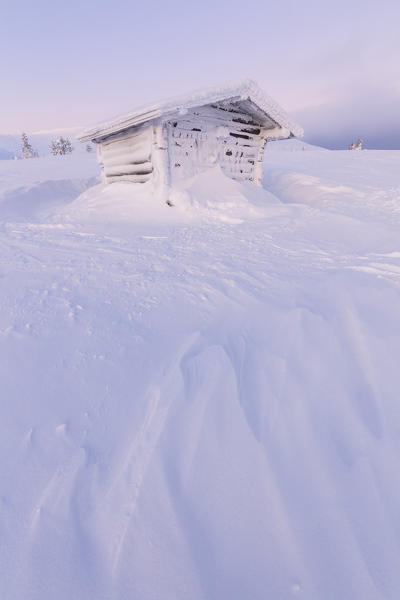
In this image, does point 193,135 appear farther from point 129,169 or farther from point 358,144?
point 358,144

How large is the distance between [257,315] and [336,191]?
24.4 feet

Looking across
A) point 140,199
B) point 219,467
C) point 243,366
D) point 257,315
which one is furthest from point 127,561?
point 140,199

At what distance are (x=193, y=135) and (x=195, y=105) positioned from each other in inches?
37.2

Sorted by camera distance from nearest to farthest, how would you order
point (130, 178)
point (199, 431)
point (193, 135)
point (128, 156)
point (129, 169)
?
point (199, 431) → point (193, 135) → point (128, 156) → point (129, 169) → point (130, 178)

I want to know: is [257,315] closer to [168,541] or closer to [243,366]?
[243,366]

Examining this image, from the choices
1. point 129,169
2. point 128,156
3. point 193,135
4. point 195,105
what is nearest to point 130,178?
point 129,169

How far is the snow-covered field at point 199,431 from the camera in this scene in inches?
41.1

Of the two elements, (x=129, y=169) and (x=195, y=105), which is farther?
(x=129, y=169)

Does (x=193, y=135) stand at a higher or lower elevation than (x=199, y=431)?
higher

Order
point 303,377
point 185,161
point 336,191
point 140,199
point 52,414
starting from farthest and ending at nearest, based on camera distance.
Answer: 1. point 336,191
2. point 185,161
3. point 140,199
4. point 303,377
5. point 52,414

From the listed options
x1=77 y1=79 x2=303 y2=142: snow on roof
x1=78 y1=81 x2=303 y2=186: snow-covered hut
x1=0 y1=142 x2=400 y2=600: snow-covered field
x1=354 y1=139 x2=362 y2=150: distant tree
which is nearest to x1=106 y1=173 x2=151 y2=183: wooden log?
x1=78 y1=81 x2=303 y2=186: snow-covered hut

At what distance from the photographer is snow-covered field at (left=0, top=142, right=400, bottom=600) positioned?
41.1 inches

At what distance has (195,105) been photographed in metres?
5.48

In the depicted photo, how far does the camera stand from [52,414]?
144cm
